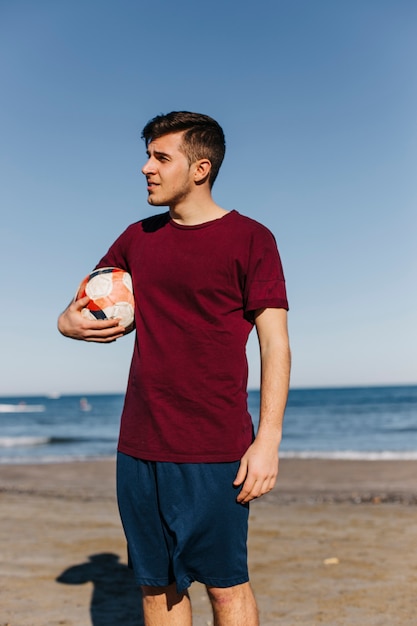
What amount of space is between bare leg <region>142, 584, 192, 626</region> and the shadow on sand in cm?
182

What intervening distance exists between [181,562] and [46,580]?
3.22 metres

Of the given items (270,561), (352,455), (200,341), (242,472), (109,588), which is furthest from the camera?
(352,455)

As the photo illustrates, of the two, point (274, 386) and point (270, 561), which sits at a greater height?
point (274, 386)

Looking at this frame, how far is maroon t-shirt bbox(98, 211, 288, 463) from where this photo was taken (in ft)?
9.59

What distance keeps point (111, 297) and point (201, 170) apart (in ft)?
2.36

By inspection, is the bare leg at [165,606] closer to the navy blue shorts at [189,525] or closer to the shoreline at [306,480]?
the navy blue shorts at [189,525]

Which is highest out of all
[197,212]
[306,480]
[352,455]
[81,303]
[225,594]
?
[197,212]

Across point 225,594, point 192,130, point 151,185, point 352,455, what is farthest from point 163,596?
point 352,455

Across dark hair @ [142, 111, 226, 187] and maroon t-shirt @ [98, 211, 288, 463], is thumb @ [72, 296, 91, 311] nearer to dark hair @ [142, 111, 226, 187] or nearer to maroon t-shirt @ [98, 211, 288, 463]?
maroon t-shirt @ [98, 211, 288, 463]

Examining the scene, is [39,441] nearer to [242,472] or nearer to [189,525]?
[189,525]

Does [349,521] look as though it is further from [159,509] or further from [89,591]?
[159,509]

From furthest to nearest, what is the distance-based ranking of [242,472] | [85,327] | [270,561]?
[270,561]
[85,327]
[242,472]

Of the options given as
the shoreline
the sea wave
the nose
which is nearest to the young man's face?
the nose

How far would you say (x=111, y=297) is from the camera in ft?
10.5
